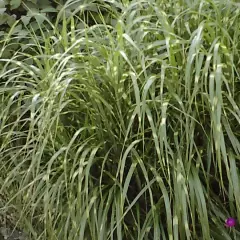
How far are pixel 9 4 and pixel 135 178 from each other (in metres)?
1.48

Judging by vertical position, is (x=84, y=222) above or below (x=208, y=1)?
below

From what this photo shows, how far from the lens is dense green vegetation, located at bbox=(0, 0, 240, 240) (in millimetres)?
1910

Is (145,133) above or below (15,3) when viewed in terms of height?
below

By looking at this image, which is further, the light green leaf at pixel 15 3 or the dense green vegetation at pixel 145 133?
the light green leaf at pixel 15 3

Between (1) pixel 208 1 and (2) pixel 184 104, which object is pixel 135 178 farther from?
(1) pixel 208 1

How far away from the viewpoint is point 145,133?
6.79 feet

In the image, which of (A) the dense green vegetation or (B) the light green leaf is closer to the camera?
(A) the dense green vegetation

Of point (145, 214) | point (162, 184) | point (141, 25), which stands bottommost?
point (145, 214)

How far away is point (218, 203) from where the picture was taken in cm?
Answer: 204

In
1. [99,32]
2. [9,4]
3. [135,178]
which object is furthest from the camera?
[9,4]

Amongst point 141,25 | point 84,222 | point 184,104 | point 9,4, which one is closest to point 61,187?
point 84,222

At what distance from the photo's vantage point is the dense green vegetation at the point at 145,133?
1.91m

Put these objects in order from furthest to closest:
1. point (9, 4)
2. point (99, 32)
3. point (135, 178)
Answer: point (9, 4) < point (99, 32) < point (135, 178)

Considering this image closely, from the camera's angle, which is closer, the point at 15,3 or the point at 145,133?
the point at 145,133
